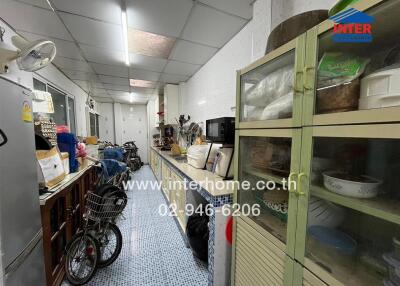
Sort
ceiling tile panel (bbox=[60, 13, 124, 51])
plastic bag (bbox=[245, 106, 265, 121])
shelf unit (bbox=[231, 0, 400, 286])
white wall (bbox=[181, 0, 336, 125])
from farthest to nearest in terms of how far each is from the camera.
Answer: ceiling tile panel (bbox=[60, 13, 124, 51]) → white wall (bbox=[181, 0, 336, 125]) → plastic bag (bbox=[245, 106, 265, 121]) → shelf unit (bbox=[231, 0, 400, 286])

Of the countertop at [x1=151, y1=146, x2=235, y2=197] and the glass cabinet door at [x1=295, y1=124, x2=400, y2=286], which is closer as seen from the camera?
the glass cabinet door at [x1=295, y1=124, x2=400, y2=286]

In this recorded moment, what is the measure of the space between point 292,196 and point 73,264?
6.56 feet

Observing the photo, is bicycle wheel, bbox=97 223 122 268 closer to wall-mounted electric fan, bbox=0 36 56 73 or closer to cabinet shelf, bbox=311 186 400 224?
wall-mounted electric fan, bbox=0 36 56 73

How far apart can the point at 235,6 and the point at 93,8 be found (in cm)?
137

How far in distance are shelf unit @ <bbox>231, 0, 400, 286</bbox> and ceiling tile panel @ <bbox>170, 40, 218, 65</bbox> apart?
174 centimetres

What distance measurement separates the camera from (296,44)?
78cm

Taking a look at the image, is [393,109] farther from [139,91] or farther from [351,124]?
[139,91]

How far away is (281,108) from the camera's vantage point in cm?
95

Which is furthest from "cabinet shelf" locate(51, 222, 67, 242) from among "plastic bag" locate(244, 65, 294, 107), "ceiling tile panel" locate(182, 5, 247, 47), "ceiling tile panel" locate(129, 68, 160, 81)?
"ceiling tile panel" locate(129, 68, 160, 81)

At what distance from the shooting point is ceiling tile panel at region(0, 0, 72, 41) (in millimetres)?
1666

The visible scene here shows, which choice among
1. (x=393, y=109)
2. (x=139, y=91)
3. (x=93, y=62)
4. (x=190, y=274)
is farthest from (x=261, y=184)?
(x=139, y=91)

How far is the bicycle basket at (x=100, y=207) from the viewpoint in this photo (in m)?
1.55

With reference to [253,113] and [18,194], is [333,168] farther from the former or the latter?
[18,194]

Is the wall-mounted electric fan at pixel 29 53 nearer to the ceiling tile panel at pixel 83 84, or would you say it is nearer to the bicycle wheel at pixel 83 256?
the bicycle wheel at pixel 83 256
